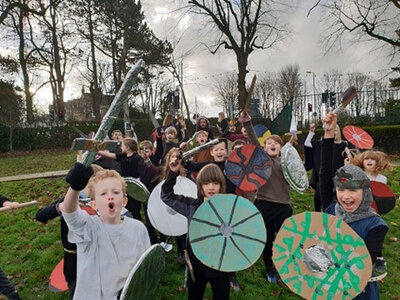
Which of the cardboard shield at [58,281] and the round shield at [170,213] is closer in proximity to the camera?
the cardboard shield at [58,281]

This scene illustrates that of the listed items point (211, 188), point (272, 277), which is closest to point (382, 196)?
point (272, 277)

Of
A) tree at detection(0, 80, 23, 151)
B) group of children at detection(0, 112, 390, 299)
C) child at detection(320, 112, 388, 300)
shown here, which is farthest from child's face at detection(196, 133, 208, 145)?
tree at detection(0, 80, 23, 151)

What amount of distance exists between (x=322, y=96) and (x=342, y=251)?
16.2 m

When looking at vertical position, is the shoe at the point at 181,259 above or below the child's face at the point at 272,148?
below

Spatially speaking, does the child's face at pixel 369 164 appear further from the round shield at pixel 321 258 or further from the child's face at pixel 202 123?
the child's face at pixel 202 123

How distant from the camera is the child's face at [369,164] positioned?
401 cm

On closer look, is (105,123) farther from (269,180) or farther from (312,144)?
(312,144)

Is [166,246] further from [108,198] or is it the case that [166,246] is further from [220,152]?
[108,198]

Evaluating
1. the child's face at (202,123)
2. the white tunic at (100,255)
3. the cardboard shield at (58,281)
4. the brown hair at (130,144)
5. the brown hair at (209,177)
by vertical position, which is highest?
the child's face at (202,123)

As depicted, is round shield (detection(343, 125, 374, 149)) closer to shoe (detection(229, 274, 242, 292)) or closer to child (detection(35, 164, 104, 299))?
shoe (detection(229, 274, 242, 292))

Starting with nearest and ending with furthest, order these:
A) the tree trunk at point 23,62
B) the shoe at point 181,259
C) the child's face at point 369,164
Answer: the child's face at point 369,164
the shoe at point 181,259
the tree trunk at point 23,62

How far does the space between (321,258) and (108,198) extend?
4.55 feet

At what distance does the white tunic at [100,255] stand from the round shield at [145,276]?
5.2 inches

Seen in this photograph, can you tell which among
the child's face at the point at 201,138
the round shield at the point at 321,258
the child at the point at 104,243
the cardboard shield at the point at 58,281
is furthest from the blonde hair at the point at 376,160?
the cardboard shield at the point at 58,281
